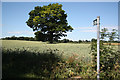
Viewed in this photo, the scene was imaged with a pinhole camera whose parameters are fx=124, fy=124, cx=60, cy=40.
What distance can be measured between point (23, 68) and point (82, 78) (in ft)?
6.19

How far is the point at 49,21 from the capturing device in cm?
1772

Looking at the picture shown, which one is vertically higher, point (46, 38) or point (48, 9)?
point (48, 9)

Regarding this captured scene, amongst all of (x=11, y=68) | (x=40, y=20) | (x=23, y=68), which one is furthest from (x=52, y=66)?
(x=40, y=20)

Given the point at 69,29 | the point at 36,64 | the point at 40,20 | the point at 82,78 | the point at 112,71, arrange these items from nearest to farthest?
the point at 82,78 < the point at 112,71 < the point at 36,64 < the point at 40,20 < the point at 69,29

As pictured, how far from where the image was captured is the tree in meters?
16.9

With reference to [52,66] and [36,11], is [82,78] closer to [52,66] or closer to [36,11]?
[52,66]

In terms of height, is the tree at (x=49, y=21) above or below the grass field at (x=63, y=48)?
above

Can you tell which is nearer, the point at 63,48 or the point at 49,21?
the point at 63,48

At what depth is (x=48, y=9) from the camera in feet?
57.0

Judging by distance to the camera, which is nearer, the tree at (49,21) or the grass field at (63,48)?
the grass field at (63,48)

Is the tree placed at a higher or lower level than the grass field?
higher

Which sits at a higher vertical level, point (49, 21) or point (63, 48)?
point (49, 21)

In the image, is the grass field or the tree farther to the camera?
the tree

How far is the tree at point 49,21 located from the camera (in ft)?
55.5
